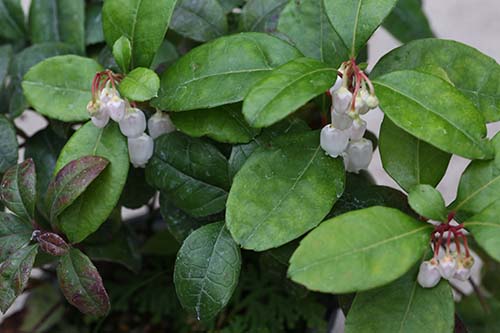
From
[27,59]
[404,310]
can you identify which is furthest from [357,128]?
[27,59]

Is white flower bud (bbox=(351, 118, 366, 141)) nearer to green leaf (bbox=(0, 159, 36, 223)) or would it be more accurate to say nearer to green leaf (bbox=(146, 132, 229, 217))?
green leaf (bbox=(146, 132, 229, 217))

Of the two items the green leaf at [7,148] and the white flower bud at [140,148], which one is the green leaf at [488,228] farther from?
the green leaf at [7,148]

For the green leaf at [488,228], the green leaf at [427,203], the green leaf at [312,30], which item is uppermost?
the green leaf at [312,30]

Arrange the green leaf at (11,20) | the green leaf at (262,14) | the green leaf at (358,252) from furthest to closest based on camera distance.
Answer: the green leaf at (11,20) → the green leaf at (262,14) → the green leaf at (358,252)

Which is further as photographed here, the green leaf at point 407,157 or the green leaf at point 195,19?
the green leaf at point 195,19

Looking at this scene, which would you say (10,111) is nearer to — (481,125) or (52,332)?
(52,332)

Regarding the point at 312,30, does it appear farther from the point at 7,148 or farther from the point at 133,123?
the point at 7,148

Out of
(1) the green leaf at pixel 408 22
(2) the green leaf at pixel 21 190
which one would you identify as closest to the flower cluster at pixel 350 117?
(2) the green leaf at pixel 21 190

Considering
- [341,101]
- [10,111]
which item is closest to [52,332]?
[10,111]
